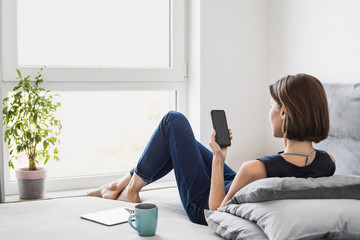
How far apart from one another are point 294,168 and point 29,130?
1.43m

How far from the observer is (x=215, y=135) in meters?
1.82

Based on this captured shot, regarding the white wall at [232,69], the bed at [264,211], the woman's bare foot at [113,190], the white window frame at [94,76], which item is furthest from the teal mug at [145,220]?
the white wall at [232,69]

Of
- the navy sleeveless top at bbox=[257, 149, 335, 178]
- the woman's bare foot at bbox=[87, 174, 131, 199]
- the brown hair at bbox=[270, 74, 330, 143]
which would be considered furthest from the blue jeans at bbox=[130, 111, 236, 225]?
the brown hair at bbox=[270, 74, 330, 143]

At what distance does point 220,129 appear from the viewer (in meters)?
1.86

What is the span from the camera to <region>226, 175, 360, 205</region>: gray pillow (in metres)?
1.42

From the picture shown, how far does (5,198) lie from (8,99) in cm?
55

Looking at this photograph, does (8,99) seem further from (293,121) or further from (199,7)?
(293,121)

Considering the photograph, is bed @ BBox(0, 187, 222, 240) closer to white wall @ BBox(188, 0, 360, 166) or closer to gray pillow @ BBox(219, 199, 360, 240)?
gray pillow @ BBox(219, 199, 360, 240)

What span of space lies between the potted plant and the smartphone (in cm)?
95

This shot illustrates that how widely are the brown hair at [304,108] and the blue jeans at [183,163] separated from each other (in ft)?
1.58

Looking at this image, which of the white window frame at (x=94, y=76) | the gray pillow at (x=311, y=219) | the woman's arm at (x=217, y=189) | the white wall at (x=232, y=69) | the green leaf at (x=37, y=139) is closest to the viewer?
the gray pillow at (x=311, y=219)

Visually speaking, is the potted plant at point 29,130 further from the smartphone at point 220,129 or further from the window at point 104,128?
the smartphone at point 220,129

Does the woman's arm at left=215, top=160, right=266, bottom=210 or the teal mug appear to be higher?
the woman's arm at left=215, top=160, right=266, bottom=210

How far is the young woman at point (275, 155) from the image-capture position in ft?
4.92
